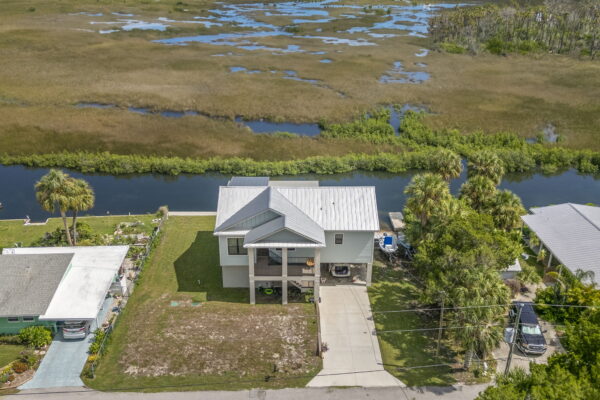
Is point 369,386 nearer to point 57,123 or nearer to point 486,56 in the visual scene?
point 57,123

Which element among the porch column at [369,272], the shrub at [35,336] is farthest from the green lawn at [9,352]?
the porch column at [369,272]

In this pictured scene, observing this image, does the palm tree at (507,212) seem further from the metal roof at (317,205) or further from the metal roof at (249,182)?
the metal roof at (249,182)

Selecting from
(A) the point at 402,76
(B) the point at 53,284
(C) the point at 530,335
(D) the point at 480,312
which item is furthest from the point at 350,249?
(A) the point at 402,76

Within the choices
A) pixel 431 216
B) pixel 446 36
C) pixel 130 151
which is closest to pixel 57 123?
pixel 130 151

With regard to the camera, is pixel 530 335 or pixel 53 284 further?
pixel 53 284

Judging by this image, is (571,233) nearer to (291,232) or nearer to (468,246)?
(468,246)

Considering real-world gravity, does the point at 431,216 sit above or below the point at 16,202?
above

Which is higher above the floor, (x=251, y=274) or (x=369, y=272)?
(x=251, y=274)
